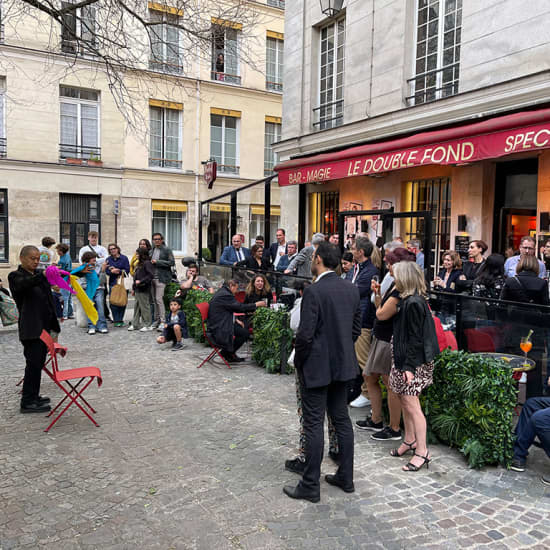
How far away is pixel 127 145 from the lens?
2052 centimetres

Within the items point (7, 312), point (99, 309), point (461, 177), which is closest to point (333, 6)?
point (461, 177)

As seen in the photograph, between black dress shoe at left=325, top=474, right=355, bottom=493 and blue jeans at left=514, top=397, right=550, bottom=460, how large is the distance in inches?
60.3

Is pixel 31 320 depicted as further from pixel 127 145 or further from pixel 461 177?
pixel 127 145

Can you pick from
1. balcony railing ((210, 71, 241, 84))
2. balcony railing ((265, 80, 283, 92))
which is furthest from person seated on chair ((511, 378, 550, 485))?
balcony railing ((265, 80, 283, 92))

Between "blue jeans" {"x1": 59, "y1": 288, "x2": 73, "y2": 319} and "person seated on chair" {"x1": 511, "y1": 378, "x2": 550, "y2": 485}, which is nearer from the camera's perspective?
"person seated on chair" {"x1": 511, "y1": 378, "x2": 550, "y2": 485}

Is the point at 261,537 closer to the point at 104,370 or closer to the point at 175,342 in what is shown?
the point at 104,370

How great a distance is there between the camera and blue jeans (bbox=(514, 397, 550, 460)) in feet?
13.6

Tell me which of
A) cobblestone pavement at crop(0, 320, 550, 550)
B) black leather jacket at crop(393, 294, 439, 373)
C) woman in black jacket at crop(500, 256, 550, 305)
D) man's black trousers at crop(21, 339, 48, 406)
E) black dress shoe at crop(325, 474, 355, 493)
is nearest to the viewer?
cobblestone pavement at crop(0, 320, 550, 550)

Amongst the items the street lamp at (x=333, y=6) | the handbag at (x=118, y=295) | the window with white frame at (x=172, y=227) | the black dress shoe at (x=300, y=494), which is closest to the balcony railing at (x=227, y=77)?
the window with white frame at (x=172, y=227)

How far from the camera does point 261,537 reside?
337cm

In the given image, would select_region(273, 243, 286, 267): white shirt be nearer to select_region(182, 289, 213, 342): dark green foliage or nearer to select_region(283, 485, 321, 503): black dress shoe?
select_region(182, 289, 213, 342): dark green foliage

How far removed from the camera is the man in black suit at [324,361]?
378 centimetres

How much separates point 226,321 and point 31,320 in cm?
285

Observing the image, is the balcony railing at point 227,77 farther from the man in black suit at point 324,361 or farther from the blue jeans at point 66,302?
the man in black suit at point 324,361
